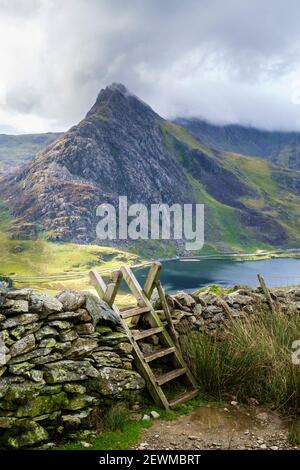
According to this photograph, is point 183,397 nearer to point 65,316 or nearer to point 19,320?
point 65,316

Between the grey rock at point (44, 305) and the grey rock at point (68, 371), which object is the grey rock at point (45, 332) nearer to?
the grey rock at point (44, 305)

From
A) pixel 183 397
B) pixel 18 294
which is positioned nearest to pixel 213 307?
pixel 183 397

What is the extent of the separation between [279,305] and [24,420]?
25.3 ft

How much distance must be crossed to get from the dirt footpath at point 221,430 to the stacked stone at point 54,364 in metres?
1.01

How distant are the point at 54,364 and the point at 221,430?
289 centimetres

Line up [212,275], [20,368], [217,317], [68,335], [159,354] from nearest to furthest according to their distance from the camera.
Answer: [20,368]
[68,335]
[159,354]
[217,317]
[212,275]

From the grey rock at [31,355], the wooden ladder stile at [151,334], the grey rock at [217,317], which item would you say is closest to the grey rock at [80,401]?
the grey rock at [31,355]

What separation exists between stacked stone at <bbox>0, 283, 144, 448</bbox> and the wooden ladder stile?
23cm

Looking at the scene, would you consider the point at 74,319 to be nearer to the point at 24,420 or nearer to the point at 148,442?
the point at 24,420

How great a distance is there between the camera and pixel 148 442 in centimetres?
651

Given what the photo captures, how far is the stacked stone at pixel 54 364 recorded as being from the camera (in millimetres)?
6277

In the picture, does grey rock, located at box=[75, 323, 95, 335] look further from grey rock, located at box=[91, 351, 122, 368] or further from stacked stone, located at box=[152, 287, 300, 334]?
stacked stone, located at box=[152, 287, 300, 334]

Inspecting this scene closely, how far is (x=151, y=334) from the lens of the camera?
27.6 ft
